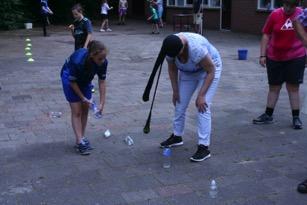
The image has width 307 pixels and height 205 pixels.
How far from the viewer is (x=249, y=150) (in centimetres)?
580

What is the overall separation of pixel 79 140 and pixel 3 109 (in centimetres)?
269

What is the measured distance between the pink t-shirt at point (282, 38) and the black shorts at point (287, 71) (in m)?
0.07

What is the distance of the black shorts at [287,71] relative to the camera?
663 cm

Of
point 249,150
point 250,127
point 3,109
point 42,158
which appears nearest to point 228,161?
point 249,150

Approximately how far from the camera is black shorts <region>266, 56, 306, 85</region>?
6.63 metres

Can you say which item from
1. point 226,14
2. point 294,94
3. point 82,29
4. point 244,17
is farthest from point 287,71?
point 226,14

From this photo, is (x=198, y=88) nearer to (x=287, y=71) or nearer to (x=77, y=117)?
(x=77, y=117)

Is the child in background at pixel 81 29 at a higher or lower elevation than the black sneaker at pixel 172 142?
higher

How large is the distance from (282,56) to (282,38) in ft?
0.79

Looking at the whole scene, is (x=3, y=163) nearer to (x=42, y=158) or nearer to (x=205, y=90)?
(x=42, y=158)

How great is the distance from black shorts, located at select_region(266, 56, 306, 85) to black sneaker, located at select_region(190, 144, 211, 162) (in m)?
1.88

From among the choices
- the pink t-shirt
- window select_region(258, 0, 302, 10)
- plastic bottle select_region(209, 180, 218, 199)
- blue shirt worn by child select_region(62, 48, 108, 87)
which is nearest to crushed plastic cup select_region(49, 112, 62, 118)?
blue shirt worn by child select_region(62, 48, 108, 87)

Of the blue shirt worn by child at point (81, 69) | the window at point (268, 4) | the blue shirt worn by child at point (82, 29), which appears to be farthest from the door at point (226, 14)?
the blue shirt worn by child at point (81, 69)

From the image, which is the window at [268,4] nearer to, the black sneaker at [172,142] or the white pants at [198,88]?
the black sneaker at [172,142]
